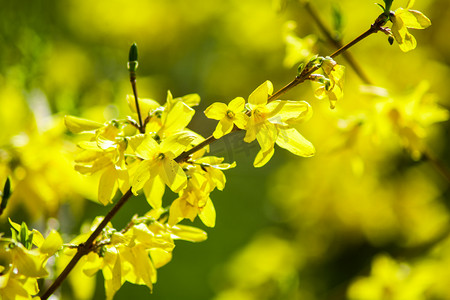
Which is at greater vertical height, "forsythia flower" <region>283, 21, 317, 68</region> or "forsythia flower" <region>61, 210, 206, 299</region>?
"forsythia flower" <region>283, 21, 317, 68</region>

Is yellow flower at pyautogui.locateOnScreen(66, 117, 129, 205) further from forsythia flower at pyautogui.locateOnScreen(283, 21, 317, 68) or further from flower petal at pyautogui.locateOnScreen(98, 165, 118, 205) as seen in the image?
forsythia flower at pyautogui.locateOnScreen(283, 21, 317, 68)

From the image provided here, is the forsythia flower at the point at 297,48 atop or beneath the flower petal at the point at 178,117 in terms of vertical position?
atop

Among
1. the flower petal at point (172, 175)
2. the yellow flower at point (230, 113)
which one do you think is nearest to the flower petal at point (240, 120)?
the yellow flower at point (230, 113)

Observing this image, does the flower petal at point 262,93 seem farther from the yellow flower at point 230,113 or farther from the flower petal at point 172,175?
the flower petal at point 172,175

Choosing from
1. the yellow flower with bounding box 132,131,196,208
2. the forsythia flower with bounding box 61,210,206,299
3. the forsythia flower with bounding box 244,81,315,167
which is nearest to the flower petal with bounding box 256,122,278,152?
the forsythia flower with bounding box 244,81,315,167

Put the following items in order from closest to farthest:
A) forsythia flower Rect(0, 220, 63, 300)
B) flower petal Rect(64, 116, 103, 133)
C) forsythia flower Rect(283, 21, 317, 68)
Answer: forsythia flower Rect(0, 220, 63, 300) < flower petal Rect(64, 116, 103, 133) < forsythia flower Rect(283, 21, 317, 68)

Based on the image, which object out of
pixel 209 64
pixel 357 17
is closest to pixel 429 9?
pixel 357 17

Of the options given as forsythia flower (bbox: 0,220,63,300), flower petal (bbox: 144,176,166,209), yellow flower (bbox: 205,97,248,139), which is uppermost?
yellow flower (bbox: 205,97,248,139)
